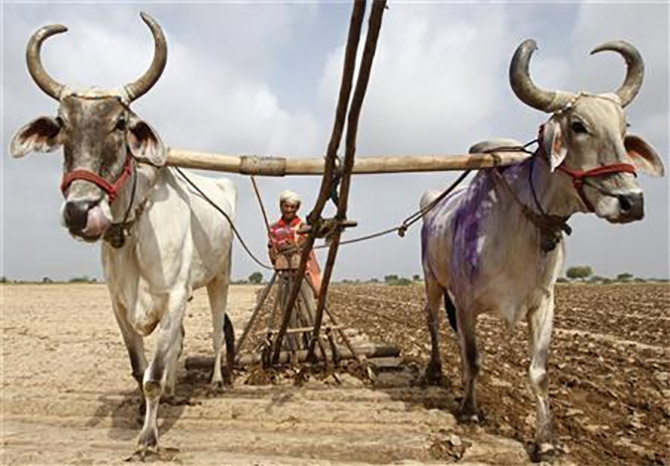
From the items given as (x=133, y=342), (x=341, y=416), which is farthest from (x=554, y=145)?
(x=133, y=342)

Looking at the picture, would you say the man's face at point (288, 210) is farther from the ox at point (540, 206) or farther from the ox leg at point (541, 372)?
the ox leg at point (541, 372)

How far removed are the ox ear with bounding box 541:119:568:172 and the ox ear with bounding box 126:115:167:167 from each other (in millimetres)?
2989

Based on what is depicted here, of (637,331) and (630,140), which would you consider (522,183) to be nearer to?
(630,140)

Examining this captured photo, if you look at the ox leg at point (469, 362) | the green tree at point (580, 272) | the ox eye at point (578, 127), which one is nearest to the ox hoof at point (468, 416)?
the ox leg at point (469, 362)

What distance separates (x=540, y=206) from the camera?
15.9 ft

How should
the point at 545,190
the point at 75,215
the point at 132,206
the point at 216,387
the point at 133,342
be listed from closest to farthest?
the point at 75,215
the point at 132,206
the point at 545,190
the point at 133,342
the point at 216,387

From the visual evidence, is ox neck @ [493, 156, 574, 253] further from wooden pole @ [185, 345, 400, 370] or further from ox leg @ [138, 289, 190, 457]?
wooden pole @ [185, 345, 400, 370]

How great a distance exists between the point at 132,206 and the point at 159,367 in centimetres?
134

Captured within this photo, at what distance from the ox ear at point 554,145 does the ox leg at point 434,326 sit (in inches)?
126

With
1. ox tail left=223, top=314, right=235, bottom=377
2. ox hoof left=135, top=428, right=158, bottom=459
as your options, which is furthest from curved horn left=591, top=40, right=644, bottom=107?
ox tail left=223, top=314, right=235, bottom=377

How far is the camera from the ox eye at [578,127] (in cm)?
430

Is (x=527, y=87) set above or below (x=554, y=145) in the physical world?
above

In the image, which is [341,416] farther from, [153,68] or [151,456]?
[153,68]

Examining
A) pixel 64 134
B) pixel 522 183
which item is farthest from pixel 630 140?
pixel 64 134
